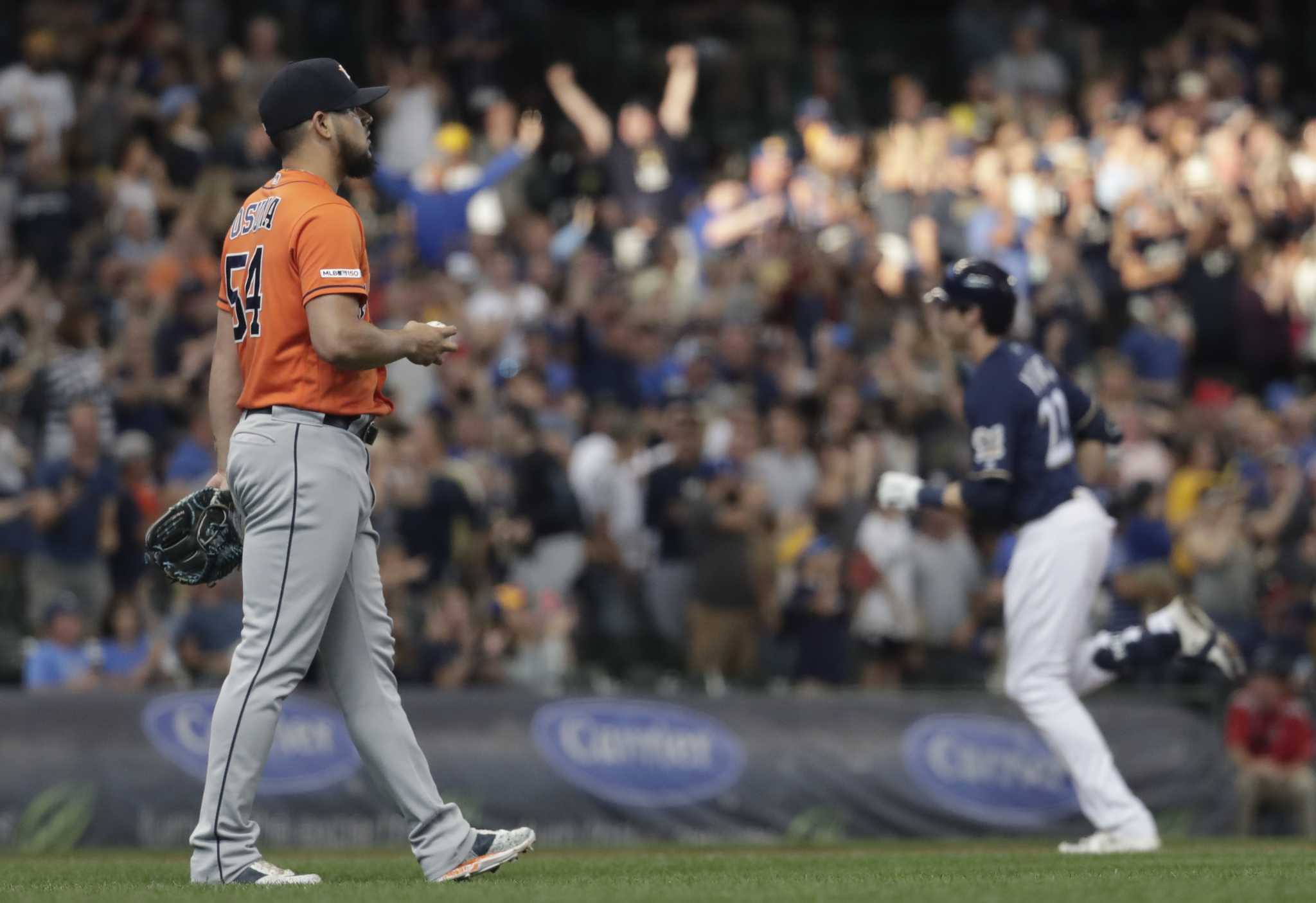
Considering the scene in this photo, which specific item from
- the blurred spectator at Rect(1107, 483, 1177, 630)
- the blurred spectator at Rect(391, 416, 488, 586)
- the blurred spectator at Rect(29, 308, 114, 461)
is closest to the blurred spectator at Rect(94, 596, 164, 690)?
the blurred spectator at Rect(29, 308, 114, 461)

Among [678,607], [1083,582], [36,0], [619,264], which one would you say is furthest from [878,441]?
[36,0]

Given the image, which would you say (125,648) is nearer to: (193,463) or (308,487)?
(193,463)

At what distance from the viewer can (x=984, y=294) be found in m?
8.59

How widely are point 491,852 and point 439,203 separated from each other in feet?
35.8

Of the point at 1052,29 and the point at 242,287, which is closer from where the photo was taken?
the point at 242,287

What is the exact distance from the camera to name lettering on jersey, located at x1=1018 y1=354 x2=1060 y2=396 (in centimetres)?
844

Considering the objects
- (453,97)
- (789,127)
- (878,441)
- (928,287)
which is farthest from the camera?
(789,127)

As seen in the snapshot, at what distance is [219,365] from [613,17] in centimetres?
1620

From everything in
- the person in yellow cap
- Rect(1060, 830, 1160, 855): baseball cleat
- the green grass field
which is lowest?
Rect(1060, 830, 1160, 855): baseball cleat

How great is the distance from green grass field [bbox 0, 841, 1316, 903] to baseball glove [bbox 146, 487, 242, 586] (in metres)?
1.02

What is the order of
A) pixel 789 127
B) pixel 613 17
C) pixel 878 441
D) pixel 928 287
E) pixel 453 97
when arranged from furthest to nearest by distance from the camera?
pixel 613 17, pixel 789 127, pixel 453 97, pixel 928 287, pixel 878 441

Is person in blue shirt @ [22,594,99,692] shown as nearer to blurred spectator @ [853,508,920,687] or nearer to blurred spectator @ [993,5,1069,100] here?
blurred spectator @ [853,508,920,687]

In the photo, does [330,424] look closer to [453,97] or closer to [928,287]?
[928,287]

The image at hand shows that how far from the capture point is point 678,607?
43.6ft
